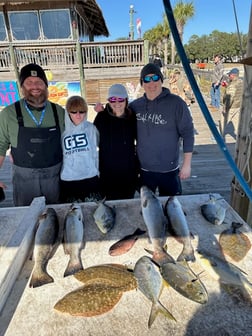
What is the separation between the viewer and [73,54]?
1102 cm

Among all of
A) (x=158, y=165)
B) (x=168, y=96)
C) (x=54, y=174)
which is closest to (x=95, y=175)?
(x=54, y=174)

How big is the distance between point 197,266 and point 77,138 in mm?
1483

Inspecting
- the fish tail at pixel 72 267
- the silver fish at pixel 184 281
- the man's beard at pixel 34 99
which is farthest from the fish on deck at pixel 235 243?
the man's beard at pixel 34 99

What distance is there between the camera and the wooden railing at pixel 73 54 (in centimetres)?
1062

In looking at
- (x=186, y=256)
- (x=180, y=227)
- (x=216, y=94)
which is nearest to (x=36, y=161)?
(x=180, y=227)

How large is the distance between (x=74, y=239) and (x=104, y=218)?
9.9 inches

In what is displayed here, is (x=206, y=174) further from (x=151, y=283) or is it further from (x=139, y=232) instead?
(x=151, y=283)

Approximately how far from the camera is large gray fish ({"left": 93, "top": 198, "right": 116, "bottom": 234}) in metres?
1.64

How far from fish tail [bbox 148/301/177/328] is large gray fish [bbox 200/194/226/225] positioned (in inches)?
28.2

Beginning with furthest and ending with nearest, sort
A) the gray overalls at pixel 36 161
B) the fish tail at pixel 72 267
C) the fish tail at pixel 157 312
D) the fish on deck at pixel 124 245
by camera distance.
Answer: the gray overalls at pixel 36 161
the fish on deck at pixel 124 245
the fish tail at pixel 72 267
the fish tail at pixel 157 312

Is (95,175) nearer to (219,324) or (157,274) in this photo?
(157,274)

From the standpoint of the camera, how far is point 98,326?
42.1 inches

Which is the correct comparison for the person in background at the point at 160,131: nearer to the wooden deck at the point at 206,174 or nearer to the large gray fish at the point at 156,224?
the large gray fish at the point at 156,224

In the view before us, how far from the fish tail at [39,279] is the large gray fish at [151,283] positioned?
0.44m
